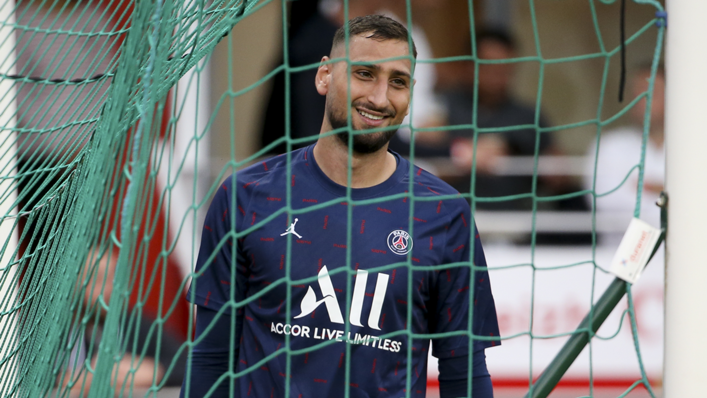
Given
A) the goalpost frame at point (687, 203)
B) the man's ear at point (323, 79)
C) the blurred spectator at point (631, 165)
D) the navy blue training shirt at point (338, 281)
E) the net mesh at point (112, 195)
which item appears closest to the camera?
the goalpost frame at point (687, 203)

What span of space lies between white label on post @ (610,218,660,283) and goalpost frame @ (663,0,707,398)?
48mm

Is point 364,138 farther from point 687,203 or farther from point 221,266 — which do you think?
point 687,203

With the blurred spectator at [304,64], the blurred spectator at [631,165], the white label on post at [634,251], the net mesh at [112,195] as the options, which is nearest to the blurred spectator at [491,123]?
the blurred spectator at [631,165]

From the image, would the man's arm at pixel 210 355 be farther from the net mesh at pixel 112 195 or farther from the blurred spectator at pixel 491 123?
the blurred spectator at pixel 491 123

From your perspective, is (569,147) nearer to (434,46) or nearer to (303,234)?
(434,46)

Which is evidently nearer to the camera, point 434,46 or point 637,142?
point 637,142

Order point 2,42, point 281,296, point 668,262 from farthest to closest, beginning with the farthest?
1. point 2,42
2. point 281,296
3. point 668,262

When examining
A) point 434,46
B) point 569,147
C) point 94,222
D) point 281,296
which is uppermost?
point 434,46

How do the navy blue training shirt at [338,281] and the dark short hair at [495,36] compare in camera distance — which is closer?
the navy blue training shirt at [338,281]

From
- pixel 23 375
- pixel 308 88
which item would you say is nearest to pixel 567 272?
pixel 308 88

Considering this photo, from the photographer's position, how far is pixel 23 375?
227cm

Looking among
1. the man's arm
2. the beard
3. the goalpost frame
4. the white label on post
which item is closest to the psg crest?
the beard

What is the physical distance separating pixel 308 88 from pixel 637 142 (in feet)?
7.38

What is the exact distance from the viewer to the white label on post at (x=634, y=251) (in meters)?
1.66
